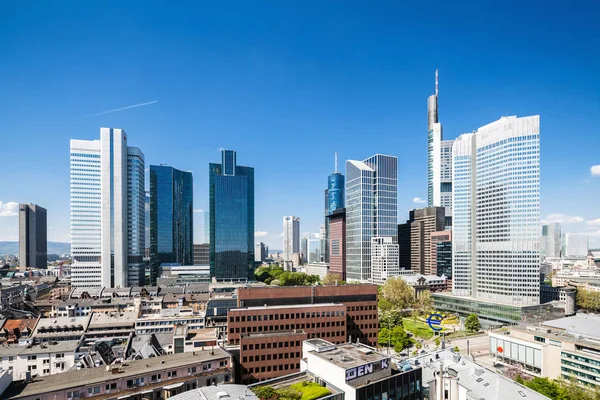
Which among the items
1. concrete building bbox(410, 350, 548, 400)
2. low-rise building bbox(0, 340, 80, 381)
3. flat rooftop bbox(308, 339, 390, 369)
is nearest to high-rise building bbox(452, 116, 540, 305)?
concrete building bbox(410, 350, 548, 400)

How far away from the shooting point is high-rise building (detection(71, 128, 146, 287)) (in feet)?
585

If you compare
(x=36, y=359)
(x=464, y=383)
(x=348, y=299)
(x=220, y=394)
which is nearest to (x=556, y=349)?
(x=464, y=383)

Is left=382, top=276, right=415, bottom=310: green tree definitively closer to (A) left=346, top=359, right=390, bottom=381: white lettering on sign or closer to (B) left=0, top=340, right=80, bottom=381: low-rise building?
(A) left=346, top=359, right=390, bottom=381: white lettering on sign

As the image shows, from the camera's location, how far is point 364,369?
4428 cm

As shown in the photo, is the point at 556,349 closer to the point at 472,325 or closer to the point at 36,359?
the point at 472,325

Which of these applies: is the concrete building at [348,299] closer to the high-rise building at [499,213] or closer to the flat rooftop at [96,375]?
the flat rooftop at [96,375]

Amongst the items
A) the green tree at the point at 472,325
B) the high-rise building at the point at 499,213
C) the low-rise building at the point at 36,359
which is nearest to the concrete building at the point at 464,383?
the green tree at the point at 472,325

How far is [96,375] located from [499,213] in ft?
473

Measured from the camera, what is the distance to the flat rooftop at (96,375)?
45028 millimetres

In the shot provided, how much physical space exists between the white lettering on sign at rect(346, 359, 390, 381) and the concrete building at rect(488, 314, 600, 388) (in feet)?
163

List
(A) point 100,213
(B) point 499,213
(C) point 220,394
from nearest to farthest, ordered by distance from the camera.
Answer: (C) point 220,394, (B) point 499,213, (A) point 100,213

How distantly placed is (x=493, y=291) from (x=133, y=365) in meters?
135

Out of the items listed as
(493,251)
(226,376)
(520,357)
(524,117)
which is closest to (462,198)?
(493,251)

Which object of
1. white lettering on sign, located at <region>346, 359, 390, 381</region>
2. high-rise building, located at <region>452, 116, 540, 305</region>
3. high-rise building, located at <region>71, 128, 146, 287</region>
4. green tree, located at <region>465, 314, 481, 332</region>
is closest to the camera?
white lettering on sign, located at <region>346, 359, 390, 381</region>
